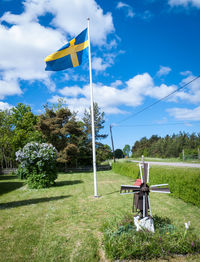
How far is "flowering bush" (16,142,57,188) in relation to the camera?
1210cm

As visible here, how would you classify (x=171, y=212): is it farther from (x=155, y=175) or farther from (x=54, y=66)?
(x=54, y=66)

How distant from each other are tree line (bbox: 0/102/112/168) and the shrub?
22302 mm

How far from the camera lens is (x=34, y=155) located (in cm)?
1209

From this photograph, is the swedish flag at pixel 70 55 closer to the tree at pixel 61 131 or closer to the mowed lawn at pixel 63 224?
the mowed lawn at pixel 63 224

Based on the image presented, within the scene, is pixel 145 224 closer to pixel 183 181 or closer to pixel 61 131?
pixel 183 181

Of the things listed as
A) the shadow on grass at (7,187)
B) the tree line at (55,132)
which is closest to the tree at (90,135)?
the tree line at (55,132)

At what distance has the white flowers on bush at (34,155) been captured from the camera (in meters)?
12.1

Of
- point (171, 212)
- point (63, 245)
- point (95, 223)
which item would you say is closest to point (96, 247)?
point (63, 245)

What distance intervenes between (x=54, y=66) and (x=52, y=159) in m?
6.10

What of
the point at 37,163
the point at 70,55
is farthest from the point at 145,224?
the point at 37,163

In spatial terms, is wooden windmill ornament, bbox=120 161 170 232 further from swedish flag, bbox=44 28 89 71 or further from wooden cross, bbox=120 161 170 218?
swedish flag, bbox=44 28 89 71

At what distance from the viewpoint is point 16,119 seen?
34625mm

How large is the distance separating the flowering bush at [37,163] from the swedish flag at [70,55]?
5385mm

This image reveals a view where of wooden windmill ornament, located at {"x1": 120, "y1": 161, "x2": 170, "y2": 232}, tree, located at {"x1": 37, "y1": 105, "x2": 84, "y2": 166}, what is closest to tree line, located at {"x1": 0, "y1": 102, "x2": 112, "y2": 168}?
tree, located at {"x1": 37, "y1": 105, "x2": 84, "y2": 166}
